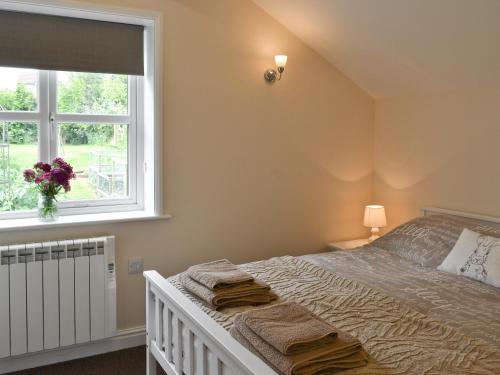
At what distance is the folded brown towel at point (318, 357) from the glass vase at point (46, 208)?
185cm

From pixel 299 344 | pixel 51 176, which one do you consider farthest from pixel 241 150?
pixel 299 344

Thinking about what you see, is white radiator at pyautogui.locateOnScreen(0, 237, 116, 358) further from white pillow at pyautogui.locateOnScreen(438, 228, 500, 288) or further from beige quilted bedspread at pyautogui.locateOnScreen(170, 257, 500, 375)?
Answer: white pillow at pyautogui.locateOnScreen(438, 228, 500, 288)

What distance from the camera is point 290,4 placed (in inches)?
138

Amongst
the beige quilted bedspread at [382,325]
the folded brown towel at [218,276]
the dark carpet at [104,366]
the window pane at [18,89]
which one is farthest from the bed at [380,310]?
the window pane at [18,89]

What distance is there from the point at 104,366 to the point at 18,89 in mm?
1779

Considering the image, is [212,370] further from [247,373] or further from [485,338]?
[485,338]

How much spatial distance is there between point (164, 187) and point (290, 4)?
149 centimetres

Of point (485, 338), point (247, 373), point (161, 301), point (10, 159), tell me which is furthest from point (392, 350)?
point (10, 159)

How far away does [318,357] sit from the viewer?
1.66 m

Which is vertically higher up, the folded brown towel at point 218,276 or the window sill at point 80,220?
the window sill at point 80,220

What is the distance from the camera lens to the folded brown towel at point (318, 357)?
1633 millimetres

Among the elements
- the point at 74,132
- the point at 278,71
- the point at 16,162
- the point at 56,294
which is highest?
the point at 278,71

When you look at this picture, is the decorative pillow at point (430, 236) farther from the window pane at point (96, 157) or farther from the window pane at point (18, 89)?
the window pane at point (18, 89)

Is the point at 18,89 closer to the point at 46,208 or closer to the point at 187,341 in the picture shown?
the point at 46,208
